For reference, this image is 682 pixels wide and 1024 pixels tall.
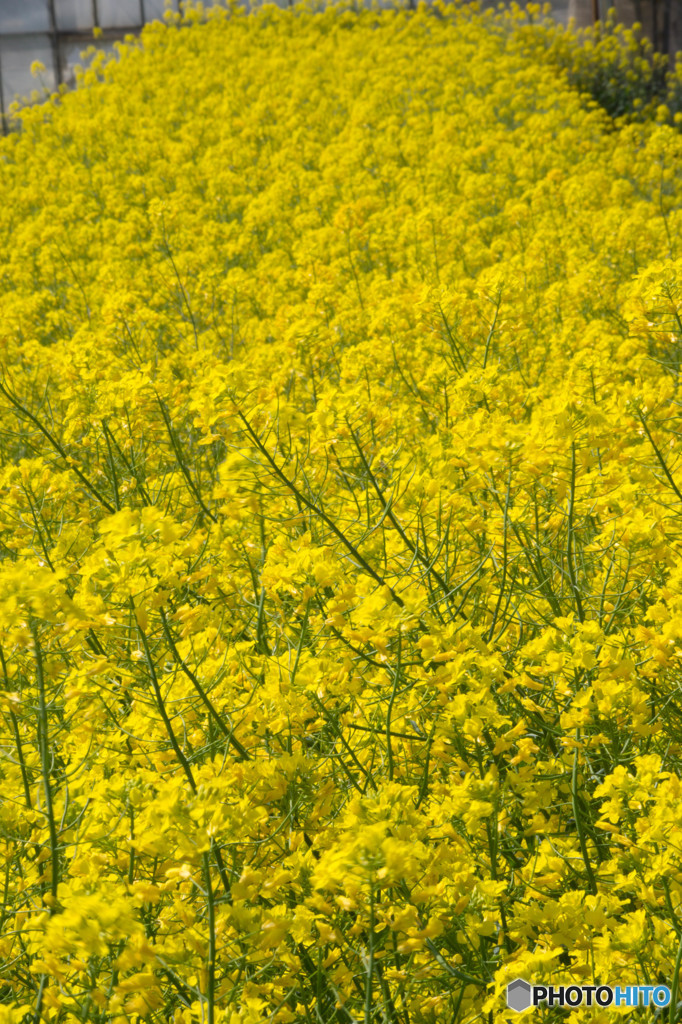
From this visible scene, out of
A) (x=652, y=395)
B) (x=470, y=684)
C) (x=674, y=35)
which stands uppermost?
(x=674, y=35)

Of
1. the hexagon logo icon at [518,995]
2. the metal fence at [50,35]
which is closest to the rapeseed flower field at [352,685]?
the hexagon logo icon at [518,995]

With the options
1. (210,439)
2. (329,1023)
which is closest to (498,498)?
(210,439)

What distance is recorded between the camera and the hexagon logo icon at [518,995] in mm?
1485

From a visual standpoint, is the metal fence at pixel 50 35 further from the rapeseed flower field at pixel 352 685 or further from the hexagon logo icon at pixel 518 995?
the hexagon logo icon at pixel 518 995

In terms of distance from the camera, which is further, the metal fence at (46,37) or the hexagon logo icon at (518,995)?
the metal fence at (46,37)

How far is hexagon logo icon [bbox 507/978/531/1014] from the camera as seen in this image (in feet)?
4.87

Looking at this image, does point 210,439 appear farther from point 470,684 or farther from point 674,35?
point 674,35

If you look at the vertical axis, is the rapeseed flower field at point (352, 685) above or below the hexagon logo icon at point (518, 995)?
above

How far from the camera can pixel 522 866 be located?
1907 millimetres

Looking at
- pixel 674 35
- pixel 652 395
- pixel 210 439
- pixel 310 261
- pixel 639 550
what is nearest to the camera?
pixel 210 439

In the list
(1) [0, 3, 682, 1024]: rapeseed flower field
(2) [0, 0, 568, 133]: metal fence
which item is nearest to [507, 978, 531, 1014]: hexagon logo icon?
(1) [0, 3, 682, 1024]: rapeseed flower field

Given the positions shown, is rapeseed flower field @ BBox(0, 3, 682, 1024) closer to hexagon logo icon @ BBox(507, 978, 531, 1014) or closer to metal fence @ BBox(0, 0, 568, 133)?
hexagon logo icon @ BBox(507, 978, 531, 1014)

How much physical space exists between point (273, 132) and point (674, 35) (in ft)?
27.0

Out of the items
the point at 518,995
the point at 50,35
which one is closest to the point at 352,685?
the point at 518,995
